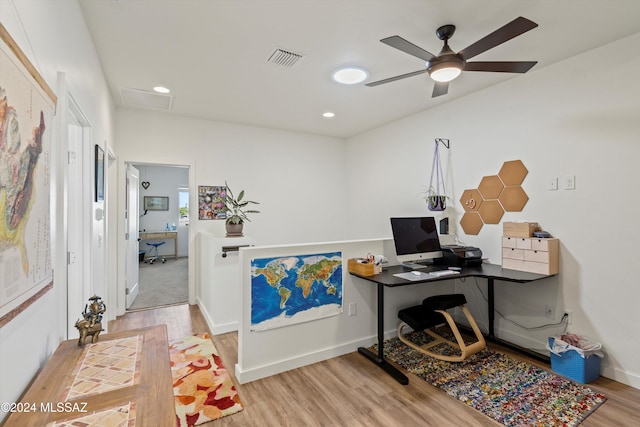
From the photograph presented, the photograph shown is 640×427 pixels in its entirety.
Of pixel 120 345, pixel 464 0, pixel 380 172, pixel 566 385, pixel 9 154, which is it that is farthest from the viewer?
pixel 380 172

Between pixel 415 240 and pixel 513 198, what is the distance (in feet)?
3.55

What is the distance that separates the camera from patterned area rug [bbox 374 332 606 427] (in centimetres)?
203

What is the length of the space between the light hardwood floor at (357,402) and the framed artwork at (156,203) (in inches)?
260

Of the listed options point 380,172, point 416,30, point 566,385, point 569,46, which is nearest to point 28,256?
point 416,30

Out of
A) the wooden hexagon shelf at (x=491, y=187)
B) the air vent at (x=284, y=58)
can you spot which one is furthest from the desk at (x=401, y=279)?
the air vent at (x=284, y=58)

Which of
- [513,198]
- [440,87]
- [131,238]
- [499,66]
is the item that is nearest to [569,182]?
[513,198]

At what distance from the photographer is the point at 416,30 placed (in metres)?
2.22

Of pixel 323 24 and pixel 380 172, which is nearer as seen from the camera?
pixel 323 24

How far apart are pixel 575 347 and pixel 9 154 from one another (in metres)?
3.54

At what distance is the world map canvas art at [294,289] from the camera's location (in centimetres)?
248

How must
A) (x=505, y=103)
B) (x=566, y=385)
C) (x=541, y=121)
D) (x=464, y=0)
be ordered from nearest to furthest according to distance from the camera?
(x=464, y=0)
(x=566, y=385)
(x=541, y=121)
(x=505, y=103)

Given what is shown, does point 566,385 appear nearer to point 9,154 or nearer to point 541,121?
point 541,121

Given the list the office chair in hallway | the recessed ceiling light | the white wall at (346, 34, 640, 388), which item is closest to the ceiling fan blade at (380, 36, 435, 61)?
the recessed ceiling light

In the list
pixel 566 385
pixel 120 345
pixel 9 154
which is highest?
pixel 9 154
